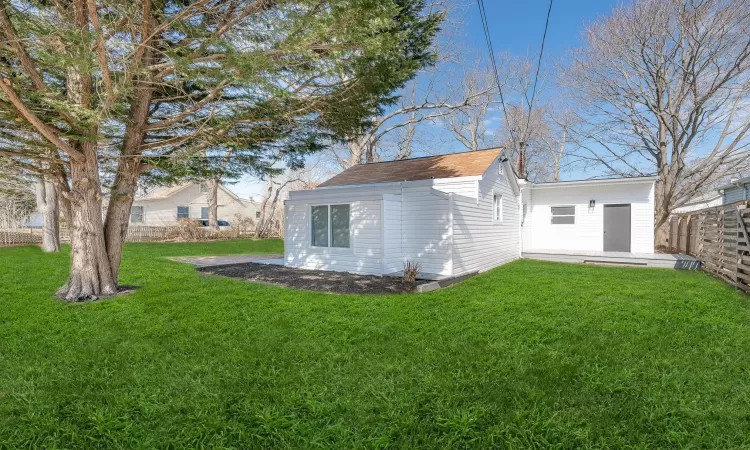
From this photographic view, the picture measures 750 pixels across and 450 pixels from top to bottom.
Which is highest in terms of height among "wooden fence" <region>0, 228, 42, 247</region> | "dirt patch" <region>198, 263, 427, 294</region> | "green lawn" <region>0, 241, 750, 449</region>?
"wooden fence" <region>0, 228, 42, 247</region>

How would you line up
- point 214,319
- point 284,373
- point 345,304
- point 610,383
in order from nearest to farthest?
point 610,383
point 284,373
point 214,319
point 345,304

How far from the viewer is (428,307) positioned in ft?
18.6

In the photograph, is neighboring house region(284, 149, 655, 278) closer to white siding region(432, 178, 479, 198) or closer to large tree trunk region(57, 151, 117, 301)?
white siding region(432, 178, 479, 198)

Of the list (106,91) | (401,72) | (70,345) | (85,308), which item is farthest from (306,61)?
(85,308)

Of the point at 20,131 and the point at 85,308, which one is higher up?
the point at 20,131

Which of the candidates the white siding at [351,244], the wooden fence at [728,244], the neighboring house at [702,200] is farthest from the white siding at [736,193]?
the white siding at [351,244]

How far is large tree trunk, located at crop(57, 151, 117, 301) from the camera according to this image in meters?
6.06

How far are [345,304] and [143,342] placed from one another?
2.72 metres

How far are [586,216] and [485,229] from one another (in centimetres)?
599

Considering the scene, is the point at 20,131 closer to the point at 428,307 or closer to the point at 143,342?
the point at 143,342

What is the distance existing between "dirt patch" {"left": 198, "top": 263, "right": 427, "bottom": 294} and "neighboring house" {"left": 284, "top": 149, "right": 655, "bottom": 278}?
0.57m

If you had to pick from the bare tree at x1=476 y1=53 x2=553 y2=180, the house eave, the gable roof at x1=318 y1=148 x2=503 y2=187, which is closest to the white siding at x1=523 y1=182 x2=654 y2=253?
the house eave

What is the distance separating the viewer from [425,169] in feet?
38.0

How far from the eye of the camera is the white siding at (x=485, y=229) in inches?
360
